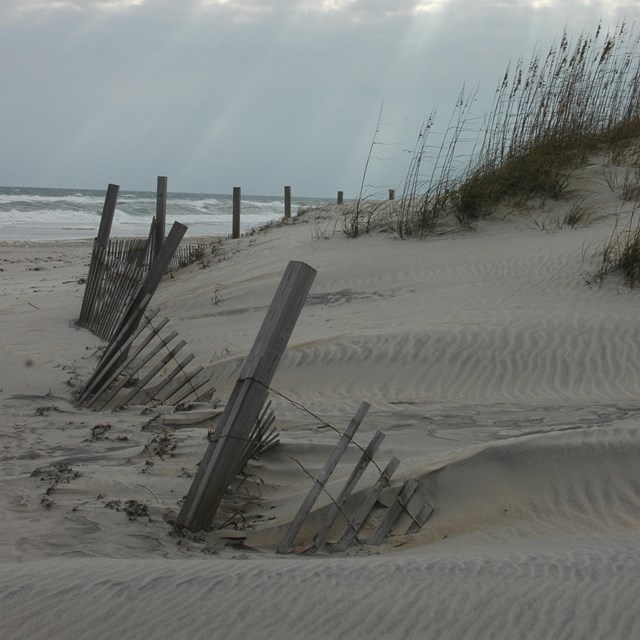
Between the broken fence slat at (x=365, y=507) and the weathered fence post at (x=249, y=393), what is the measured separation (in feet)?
1.73

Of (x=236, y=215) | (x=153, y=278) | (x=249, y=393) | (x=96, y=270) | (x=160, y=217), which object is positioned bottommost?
(x=249, y=393)

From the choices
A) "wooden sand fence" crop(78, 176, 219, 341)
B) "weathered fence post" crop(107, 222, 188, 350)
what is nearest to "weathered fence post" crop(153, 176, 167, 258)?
"wooden sand fence" crop(78, 176, 219, 341)

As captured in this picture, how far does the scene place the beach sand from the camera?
8.09 ft

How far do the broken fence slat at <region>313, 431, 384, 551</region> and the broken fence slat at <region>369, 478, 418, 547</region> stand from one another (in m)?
0.18

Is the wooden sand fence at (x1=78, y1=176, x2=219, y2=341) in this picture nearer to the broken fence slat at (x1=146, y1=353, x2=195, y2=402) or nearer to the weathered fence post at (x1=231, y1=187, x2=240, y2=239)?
the broken fence slat at (x1=146, y1=353, x2=195, y2=402)

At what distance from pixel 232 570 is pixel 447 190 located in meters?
8.62

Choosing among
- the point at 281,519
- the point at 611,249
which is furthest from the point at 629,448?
the point at 611,249

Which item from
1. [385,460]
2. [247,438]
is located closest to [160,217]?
[385,460]

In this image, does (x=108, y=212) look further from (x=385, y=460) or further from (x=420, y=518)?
(x=420, y=518)

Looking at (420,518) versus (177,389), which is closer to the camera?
(420,518)

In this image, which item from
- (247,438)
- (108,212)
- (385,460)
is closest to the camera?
(247,438)

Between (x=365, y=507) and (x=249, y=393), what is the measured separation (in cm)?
74

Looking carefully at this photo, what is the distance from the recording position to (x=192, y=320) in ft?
29.2

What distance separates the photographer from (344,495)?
3447mm
